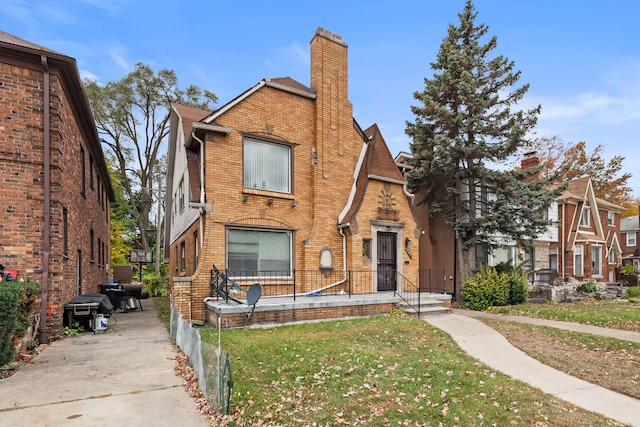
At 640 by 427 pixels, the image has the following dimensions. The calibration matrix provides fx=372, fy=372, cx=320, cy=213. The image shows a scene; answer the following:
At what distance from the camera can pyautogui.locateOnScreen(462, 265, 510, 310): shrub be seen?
1460cm

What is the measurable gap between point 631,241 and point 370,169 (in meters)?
32.9

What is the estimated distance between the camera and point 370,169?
43.1 ft

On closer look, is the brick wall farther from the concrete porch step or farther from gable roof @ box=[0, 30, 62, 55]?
the concrete porch step

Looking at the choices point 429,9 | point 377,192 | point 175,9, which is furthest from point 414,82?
point 175,9

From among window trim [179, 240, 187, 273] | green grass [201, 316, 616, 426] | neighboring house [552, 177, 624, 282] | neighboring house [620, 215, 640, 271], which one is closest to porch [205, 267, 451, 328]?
green grass [201, 316, 616, 426]

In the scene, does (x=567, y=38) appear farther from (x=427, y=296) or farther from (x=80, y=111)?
(x=80, y=111)

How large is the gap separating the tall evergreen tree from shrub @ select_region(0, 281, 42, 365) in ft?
45.0

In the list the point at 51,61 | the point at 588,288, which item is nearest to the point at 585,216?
the point at 588,288

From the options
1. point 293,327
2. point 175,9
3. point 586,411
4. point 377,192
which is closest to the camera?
point 586,411

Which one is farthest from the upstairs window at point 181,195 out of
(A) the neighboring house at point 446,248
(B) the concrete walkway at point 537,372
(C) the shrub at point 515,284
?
(C) the shrub at point 515,284

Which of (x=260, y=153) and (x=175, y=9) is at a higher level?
(x=175, y=9)

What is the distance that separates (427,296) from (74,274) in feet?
35.8

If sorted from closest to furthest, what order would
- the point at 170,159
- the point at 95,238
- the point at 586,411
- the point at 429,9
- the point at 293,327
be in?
the point at 586,411 → the point at 293,327 → the point at 429,9 → the point at 95,238 → the point at 170,159

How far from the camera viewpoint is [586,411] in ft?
14.8
